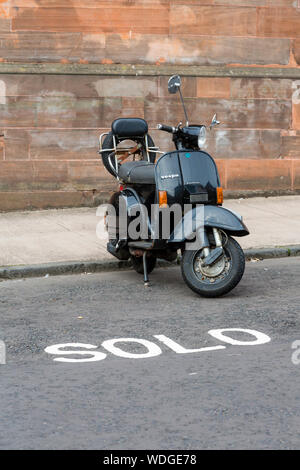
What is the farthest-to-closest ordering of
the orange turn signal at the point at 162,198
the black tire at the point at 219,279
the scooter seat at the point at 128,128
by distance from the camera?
the scooter seat at the point at 128,128 < the orange turn signal at the point at 162,198 < the black tire at the point at 219,279

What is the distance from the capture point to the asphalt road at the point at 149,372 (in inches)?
172

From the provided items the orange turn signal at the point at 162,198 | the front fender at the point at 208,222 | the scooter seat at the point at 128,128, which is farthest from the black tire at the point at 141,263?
the scooter seat at the point at 128,128

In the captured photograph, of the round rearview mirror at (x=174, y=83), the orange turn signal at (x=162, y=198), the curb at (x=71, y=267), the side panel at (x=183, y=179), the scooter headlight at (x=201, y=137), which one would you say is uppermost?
Answer: the round rearview mirror at (x=174, y=83)

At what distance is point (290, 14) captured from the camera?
13.5 m

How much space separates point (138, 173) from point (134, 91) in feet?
15.9

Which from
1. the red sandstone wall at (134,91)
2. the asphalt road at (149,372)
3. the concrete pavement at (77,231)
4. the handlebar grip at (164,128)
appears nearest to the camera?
the asphalt road at (149,372)

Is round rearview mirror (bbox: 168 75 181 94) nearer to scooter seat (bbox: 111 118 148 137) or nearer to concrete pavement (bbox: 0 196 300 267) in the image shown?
scooter seat (bbox: 111 118 148 137)

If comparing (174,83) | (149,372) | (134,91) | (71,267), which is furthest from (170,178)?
(134,91)

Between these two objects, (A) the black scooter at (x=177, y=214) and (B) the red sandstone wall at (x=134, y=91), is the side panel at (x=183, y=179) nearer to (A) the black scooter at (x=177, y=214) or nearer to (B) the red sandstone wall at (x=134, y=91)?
(A) the black scooter at (x=177, y=214)

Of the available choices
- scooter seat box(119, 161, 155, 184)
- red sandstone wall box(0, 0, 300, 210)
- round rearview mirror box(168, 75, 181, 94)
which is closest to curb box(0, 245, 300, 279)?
scooter seat box(119, 161, 155, 184)

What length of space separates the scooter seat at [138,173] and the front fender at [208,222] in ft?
2.28

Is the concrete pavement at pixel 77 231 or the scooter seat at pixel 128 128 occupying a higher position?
the scooter seat at pixel 128 128
